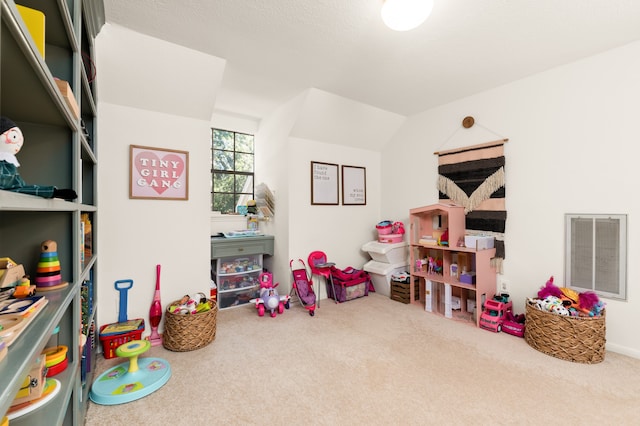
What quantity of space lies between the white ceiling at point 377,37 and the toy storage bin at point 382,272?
85.1 inches

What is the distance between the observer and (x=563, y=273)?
8.61ft

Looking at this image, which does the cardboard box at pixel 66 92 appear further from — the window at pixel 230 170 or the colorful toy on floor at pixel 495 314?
the colorful toy on floor at pixel 495 314

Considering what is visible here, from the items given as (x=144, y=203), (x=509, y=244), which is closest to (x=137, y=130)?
(x=144, y=203)

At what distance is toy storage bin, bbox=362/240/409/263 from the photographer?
369 centimetres

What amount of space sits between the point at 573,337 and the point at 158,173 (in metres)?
3.67

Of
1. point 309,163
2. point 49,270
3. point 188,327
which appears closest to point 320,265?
point 309,163

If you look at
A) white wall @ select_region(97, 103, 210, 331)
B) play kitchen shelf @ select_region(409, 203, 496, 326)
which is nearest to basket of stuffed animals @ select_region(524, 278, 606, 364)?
play kitchen shelf @ select_region(409, 203, 496, 326)

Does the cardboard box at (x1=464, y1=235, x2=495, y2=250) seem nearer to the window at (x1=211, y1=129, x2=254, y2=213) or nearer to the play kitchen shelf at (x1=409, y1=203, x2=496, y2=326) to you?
the play kitchen shelf at (x1=409, y1=203, x2=496, y2=326)

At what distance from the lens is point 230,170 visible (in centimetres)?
409

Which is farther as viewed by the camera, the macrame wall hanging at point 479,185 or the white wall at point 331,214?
the white wall at point 331,214

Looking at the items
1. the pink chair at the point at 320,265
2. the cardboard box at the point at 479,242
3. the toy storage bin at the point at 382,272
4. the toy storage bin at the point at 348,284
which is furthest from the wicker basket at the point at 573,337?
the pink chair at the point at 320,265

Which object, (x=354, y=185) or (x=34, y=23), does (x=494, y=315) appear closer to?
(x=354, y=185)

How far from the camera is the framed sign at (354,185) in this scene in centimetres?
403

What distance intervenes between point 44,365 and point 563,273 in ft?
11.9
